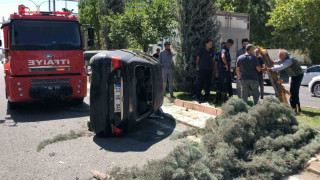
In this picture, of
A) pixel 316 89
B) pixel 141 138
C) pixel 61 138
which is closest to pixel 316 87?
pixel 316 89

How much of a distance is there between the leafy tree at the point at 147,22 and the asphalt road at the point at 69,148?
5770mm

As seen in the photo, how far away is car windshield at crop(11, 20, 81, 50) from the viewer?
8281 mm

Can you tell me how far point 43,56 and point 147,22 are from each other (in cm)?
573

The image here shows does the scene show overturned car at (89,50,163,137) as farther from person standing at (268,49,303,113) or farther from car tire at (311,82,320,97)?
car tire at (311,82,320,97)

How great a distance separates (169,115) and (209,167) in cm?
380

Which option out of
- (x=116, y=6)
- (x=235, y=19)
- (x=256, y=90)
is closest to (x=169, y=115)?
(x=256, y=90)

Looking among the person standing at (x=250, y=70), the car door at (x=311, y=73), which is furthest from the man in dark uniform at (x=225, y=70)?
the car door at (x=311, y=73)

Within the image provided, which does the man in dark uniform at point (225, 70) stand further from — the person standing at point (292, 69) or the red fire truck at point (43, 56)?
the red fire truck at point (43, 56)

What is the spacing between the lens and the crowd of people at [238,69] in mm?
7195

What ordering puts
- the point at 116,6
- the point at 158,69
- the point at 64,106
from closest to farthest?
the point at 158,69
the point at 64,106
the point at 116,6

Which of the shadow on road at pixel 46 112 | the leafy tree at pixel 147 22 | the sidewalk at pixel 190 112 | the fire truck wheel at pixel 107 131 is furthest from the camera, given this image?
the leafy tree at pixel 147 22

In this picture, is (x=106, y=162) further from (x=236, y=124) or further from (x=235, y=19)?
(x=235, y=19)

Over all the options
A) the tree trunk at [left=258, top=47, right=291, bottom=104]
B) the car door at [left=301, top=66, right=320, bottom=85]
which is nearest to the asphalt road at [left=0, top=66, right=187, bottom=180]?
the tree trunk at [left=258, top=47, right=291, bottom=104]

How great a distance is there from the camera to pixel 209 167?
13.3 ft
